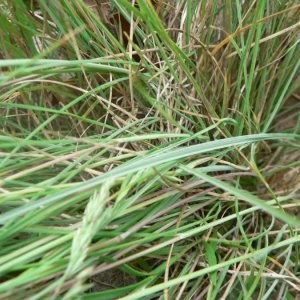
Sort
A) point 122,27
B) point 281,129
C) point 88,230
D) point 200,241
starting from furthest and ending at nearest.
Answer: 1. point 281,129
2. point 122,27
3. point 200,241
4. point 88,230

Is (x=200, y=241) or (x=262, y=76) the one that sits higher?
(x=262, y=76)

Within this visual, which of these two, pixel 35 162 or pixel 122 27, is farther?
pixel 122 27

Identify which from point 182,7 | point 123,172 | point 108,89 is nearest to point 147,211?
point 123,172

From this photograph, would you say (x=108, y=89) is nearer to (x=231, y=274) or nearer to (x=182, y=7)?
(x=182, y=7)

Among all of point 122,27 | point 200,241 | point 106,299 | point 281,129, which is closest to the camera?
point 106,299

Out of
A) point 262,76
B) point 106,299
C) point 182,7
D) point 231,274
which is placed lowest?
point 231,274

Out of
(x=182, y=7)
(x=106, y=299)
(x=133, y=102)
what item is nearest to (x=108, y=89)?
(x=133, y=102)

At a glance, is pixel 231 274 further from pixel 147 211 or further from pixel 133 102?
pixel 133 102
